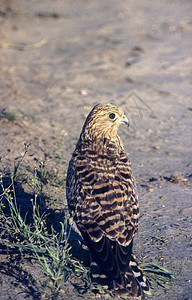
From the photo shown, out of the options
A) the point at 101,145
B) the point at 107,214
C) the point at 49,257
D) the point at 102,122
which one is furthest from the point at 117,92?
the point at 107,214

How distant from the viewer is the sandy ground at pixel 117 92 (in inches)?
193

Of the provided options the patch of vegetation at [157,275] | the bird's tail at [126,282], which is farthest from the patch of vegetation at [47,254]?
the patch of vegetation at [157,275]

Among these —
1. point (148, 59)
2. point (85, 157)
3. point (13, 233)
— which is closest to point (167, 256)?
point (85, 157)

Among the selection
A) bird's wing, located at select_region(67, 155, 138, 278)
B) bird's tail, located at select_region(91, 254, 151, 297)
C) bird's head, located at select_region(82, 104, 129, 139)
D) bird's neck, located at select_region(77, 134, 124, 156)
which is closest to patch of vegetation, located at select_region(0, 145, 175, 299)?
bird's tail, located at select_region(91, 254, 151, 297)

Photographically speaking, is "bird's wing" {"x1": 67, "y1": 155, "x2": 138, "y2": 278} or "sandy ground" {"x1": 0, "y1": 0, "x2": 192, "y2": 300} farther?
"sandy ground" {"x1": 0, "y1": 0, "x2": 192, "y2": 300}

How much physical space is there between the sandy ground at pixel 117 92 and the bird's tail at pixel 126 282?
0.65 feet

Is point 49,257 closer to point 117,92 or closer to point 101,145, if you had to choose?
point 101,145

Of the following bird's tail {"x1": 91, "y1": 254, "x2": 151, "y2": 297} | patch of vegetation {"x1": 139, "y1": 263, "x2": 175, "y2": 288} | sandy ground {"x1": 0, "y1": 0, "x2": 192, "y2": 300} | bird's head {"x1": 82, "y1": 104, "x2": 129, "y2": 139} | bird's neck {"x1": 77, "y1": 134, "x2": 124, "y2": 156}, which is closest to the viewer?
bird's tail {"x1": 91, "y1": 254, "x2": 151, "y2": 297}

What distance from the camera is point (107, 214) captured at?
12.1 feet

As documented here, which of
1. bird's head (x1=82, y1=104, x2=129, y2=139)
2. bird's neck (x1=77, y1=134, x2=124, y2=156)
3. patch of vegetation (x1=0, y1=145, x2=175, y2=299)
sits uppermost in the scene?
bird's head (x1=82, y1=104, x2=129, y2=139)

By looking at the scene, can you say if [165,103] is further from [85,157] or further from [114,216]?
[114,216]

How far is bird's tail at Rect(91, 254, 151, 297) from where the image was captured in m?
3.56

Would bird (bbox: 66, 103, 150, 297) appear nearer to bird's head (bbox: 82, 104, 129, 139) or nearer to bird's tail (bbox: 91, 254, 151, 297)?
bird's tail (bbox: 91, 254, 151, 297)

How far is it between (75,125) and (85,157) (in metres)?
3.25
